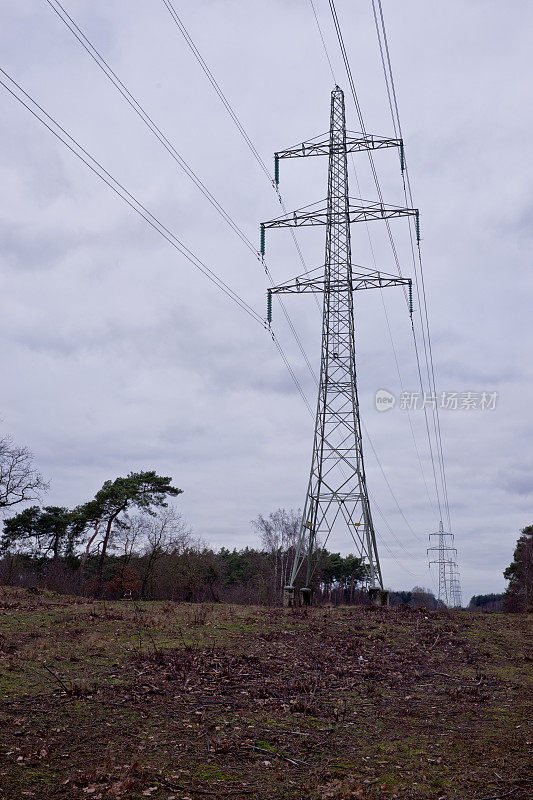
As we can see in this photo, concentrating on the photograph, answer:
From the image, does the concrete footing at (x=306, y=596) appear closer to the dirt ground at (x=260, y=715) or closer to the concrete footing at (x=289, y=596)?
the concrete footing at (x=289, y=596)

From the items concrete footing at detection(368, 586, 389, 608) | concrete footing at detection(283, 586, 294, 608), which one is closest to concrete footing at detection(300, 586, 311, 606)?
concrete footing at detection(283, 586, 294, 608)

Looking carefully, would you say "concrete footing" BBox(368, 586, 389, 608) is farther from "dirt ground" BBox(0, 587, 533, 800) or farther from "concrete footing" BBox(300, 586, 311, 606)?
"dirt ground" BBox(0, 587, 533, 800)

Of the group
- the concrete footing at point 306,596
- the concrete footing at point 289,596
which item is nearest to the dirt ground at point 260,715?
the concrete footing at point 289,596

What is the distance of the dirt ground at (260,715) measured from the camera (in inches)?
282

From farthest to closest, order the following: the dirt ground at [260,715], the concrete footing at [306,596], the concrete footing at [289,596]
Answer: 1. the concrete footing at [306,596]
2. the concrete footing at [289,596]
3. the dirt ground at [260,715]

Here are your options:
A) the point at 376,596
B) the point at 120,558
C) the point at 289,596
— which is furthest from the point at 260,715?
the point at 120,558

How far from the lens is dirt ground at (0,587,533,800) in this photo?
716 cm

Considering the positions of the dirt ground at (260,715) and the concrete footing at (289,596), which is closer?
the dirt ground at (260,715)

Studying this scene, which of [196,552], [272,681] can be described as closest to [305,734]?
[272,681]

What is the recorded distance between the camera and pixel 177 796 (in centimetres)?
676

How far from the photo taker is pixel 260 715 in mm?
9727

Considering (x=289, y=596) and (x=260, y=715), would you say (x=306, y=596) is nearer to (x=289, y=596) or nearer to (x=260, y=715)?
(x=289, y=596)

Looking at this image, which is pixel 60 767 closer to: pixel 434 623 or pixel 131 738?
pixel 131 738

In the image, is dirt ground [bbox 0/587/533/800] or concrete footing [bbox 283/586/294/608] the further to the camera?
concrete footing [bbox 283/586/294/608]
